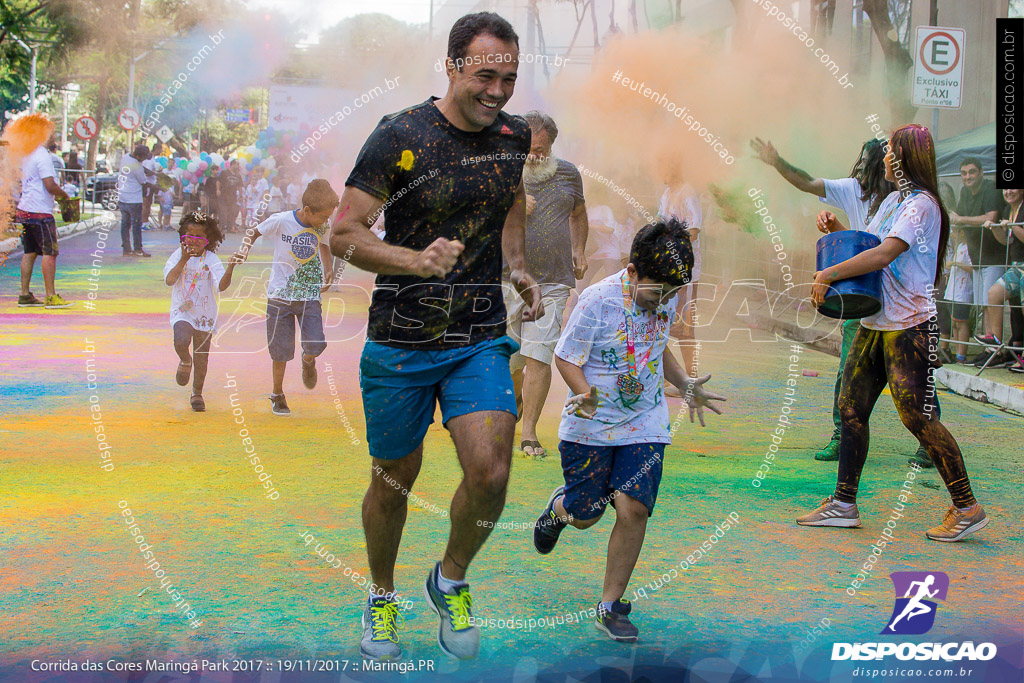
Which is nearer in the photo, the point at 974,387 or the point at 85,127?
the point at 974,387

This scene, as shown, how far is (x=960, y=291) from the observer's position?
9.03 m

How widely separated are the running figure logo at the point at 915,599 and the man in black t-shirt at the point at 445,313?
4.61 feet

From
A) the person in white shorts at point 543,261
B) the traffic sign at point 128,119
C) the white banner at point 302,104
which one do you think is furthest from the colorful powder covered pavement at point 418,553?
the white banner at point 302,104

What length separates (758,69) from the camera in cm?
1327

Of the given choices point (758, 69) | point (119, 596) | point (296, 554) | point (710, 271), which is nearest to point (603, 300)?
point (296, 554)

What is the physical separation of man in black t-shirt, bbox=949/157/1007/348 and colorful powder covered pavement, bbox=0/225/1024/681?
211 centimetres

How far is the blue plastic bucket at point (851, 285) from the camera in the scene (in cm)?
418

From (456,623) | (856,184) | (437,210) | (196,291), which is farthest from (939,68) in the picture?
(456,623)

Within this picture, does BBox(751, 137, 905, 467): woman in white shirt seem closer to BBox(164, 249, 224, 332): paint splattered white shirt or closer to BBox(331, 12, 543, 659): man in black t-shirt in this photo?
BBox(331, 12, 543, 659): man in black t-shirt

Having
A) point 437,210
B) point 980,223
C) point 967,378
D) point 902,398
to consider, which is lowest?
point 967,378

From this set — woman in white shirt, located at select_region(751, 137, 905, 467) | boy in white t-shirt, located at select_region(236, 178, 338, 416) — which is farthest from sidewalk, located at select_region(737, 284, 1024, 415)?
boy in white t-shirt, located at select_region(236, 178, 338, 416)

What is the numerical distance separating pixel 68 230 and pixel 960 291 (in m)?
17.5

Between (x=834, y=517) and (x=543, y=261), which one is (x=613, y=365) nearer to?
(x=834, y=517)

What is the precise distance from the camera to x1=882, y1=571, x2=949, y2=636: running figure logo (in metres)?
3.20
